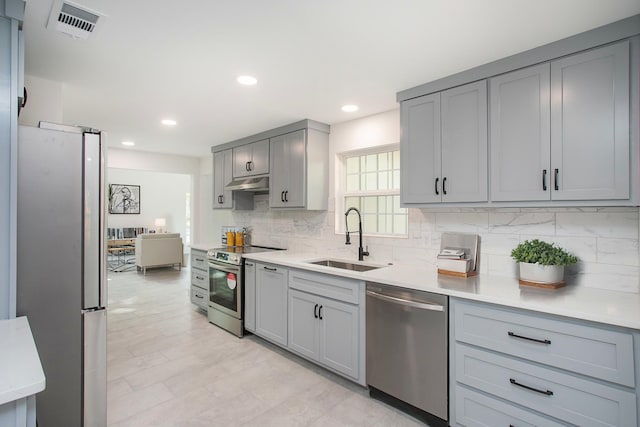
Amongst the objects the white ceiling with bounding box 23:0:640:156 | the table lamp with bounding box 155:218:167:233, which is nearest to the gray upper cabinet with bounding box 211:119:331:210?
the white ceiling with bounding box 23:0:640:156

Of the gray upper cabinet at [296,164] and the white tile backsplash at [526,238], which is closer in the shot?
the white tile backsplash at [526,238]

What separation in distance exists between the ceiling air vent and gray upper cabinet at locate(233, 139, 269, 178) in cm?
239

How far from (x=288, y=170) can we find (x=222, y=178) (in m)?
1.56

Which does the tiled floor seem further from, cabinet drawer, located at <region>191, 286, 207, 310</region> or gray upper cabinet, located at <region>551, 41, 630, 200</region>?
gray upper cabinet, located at <region>551, 41, 630, 200</region>

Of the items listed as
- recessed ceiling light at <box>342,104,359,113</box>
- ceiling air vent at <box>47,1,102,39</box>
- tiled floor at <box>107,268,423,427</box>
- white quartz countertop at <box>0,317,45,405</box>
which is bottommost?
tiled floor at <box>107,268,423,427</box>

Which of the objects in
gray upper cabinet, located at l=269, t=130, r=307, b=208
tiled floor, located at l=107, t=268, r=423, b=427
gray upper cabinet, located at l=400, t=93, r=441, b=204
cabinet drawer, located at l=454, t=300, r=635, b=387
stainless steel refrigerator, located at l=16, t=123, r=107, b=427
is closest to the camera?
cabinet drawer, located at l=454, t=300, r=635, b=387

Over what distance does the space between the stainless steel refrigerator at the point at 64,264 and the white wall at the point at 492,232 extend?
7.76 ft

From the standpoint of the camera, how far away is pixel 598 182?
189cm

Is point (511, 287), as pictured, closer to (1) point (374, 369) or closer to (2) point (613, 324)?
(2) point (613, 324)

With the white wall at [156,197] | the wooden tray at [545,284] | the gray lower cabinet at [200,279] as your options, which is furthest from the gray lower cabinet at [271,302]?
the white wall at [156,197]

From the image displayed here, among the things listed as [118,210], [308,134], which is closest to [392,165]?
[308,134]

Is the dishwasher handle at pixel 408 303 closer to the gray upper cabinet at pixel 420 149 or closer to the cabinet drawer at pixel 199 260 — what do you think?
the gray upper cabinet at pixel 420 149

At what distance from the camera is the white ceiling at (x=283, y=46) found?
1732 mm

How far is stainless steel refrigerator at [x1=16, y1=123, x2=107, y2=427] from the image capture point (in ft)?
5.65
